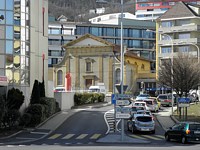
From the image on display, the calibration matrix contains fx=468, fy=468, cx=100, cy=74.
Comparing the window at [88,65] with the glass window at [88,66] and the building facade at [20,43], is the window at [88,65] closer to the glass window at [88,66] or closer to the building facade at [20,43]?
the glass window at [88,66]

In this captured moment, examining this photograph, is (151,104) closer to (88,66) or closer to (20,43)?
(20,43)

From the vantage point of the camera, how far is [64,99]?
58875 millimetres

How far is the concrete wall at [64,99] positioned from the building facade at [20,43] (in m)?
8.26

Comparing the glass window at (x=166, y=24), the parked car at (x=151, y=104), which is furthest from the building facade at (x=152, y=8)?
the parked car at (x=151, y=104)

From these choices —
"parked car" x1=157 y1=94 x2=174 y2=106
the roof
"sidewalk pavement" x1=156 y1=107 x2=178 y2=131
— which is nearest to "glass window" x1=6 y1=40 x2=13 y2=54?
"sidewalk pavement" x1=156 y1=107 x2=178 y2=131

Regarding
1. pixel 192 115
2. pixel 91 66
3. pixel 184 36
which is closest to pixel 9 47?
pixel 192 115

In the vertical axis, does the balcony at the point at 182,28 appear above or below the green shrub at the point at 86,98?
above

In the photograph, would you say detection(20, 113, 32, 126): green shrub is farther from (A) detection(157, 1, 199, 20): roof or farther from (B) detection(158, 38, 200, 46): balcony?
(A) detection(157, 1, 199, 20): roof

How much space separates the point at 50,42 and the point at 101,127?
8704 centimetres

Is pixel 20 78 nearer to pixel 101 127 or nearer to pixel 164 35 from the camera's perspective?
pixel 101 127

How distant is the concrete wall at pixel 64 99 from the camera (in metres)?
57.5

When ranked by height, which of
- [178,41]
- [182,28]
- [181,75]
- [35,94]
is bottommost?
[35,94]

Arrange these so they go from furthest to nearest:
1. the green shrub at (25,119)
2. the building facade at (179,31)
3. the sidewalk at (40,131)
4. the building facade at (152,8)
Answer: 1. the building facade at (152,8)
2. the building facade at (179,31)
3. the green shrub at (25,119)
4. the sidewalk at (40,131)

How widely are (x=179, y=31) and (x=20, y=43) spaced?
178ft
